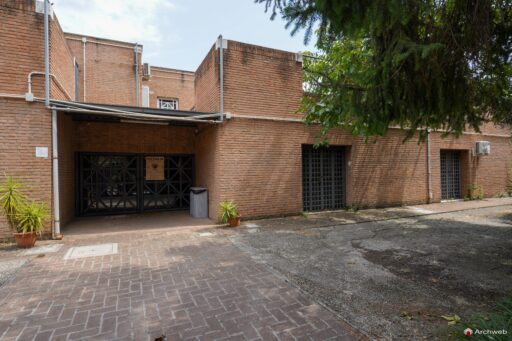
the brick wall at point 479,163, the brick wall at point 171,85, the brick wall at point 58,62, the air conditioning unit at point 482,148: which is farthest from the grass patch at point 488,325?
the brick wall at point 171,85

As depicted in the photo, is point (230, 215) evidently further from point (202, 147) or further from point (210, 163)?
point (202, 147)

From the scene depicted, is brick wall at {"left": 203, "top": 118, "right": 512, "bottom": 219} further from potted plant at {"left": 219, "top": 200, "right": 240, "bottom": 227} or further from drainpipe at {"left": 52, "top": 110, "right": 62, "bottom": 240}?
drainpipe at {"left": 52, "top": 110, "right": 62, "bottom": 240}

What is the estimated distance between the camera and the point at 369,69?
3729mm

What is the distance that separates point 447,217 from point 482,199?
6.26 metres

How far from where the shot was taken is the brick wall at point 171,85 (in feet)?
58.6

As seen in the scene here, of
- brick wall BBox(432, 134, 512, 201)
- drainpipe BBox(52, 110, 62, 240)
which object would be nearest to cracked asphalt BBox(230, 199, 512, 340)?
brick wall BBox(432, 134, 512, 201)

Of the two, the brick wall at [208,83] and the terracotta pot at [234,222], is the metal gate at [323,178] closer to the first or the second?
the terracotta pot at [234,222]

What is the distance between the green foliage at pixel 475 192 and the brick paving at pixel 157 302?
13.2 m

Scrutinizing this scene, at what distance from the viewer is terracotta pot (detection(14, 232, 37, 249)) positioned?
573 centimetres

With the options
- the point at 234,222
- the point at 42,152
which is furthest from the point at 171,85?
the point at 234,222

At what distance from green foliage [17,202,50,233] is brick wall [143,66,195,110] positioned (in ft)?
41.9

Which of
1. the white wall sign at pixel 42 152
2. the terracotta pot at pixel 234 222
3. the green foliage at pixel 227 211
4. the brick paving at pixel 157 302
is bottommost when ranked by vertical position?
the brick paving at pixel 157 302

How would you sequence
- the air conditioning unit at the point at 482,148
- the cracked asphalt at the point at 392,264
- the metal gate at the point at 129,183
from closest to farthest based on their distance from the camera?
the cracked asphalt at the point at 392,264 → the metal gate at the point at 129,183 → the air conditioning unit at the point at 482,148

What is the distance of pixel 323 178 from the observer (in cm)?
1006
